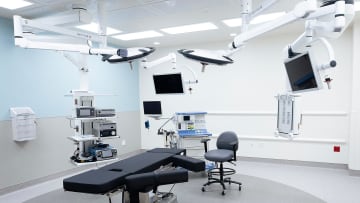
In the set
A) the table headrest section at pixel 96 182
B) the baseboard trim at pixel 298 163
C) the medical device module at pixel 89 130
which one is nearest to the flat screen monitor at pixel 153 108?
the medical device module at pixel 89 130

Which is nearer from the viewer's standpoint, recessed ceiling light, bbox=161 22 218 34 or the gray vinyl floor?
the gray vinyl floor

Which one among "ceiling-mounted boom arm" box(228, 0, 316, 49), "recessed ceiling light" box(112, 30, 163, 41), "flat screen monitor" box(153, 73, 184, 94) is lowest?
"flat screen monitor" box(153, 73, 184, 94)

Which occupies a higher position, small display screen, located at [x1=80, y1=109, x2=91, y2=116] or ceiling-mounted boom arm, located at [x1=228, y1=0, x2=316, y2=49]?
ceiling-mounted boom arm, located at [x1=228, y1=0, x2=316, y2=49]

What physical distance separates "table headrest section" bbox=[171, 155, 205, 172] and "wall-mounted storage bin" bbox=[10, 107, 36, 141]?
2.66 meters

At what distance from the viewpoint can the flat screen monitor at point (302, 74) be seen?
222 centimetres

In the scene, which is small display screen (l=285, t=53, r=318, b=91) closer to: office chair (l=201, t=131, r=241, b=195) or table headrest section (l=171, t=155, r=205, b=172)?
table headrest section (l=171, t=155, r=205, b=172)

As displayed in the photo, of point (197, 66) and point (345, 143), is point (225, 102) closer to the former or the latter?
point (197, 66)

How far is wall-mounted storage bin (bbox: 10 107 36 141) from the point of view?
4.16m

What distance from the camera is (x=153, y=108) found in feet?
17.6

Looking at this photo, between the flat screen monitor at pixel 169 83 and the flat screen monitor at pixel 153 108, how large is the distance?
0.50m

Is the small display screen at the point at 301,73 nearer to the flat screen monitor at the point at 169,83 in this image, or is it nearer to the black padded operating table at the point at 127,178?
the black padded operating table at the point at 127,178

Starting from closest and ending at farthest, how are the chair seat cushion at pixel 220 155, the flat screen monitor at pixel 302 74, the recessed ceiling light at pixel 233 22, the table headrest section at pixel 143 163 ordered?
the flat screen monitor at pixel 302 74
the table headrest section at pixel 143 163
the chair seat cushion at pixel 220 155
the recessed ceiling light at pixel 233 22

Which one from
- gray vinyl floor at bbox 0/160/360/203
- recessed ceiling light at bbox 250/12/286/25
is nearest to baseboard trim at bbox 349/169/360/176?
gray vinyl floor at bbox 0/160/360/203

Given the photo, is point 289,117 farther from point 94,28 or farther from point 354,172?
point 94,28
